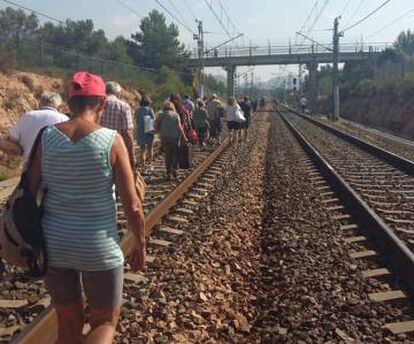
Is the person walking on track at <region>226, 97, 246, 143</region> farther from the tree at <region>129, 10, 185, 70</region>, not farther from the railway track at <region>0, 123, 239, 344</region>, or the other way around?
the tree at <region>129, 10, 185, 70</region>

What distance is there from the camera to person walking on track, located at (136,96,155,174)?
47.9 feet

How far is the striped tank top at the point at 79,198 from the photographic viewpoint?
3.26 m

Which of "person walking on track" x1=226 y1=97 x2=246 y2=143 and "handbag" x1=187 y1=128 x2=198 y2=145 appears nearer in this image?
"handbag" x1=187 y1=128 x2=198 y2=145

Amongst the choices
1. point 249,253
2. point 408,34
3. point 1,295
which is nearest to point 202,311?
point 1,295

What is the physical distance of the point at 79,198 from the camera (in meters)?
3.29

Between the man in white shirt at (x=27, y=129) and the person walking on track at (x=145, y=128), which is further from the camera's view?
the person walking on track at (x=145, y=128)

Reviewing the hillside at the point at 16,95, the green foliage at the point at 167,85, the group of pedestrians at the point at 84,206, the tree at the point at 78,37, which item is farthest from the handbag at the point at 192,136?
the tree at the point at 78,37

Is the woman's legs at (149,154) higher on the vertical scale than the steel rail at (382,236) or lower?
higher

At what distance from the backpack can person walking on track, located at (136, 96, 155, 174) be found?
11.0 m

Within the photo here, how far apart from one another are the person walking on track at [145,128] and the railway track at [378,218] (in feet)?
13.1

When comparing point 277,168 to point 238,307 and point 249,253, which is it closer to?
point 249,253

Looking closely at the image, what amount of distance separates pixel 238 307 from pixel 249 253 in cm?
201

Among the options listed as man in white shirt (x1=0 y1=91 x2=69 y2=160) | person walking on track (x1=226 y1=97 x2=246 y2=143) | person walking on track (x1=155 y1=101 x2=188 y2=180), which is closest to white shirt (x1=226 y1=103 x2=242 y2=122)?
person walking on track (x1=226 y1=97 x2=246 y2=143)

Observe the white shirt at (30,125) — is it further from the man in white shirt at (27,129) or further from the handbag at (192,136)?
the handbag at (192,136)
